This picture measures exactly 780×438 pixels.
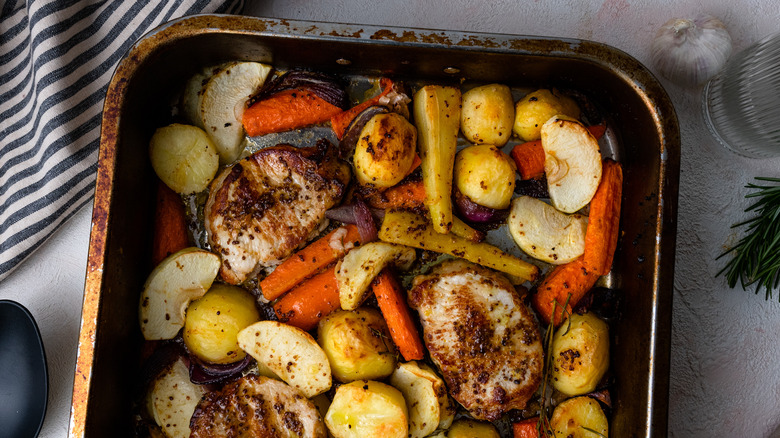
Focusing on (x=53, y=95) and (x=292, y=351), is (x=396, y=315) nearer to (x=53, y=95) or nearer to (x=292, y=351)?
(x=292, y=351)

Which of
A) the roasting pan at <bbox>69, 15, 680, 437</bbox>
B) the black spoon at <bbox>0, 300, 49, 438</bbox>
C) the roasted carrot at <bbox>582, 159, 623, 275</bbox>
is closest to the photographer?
the roasting pan at <bbox>69, 15, 680, 437</bbox>

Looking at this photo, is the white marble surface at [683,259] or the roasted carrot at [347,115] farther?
the white marble surface at [683,259]

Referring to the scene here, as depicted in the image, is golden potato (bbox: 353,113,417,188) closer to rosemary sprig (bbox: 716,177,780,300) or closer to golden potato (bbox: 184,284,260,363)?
golden potato (bbox: 184,284,260,363)

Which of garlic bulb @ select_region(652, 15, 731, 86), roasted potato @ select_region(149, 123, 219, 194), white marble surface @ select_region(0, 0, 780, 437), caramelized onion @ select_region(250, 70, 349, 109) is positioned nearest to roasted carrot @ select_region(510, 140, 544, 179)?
white marble surface @ select_region(0, 0, 780, 437)

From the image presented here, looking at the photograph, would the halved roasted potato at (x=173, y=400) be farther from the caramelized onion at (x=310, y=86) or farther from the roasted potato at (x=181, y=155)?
the caramelized onion at (x=310, y=86)

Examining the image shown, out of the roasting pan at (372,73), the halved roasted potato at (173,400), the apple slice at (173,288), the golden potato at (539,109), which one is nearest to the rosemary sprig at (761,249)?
the roasting pan at (372,73)
